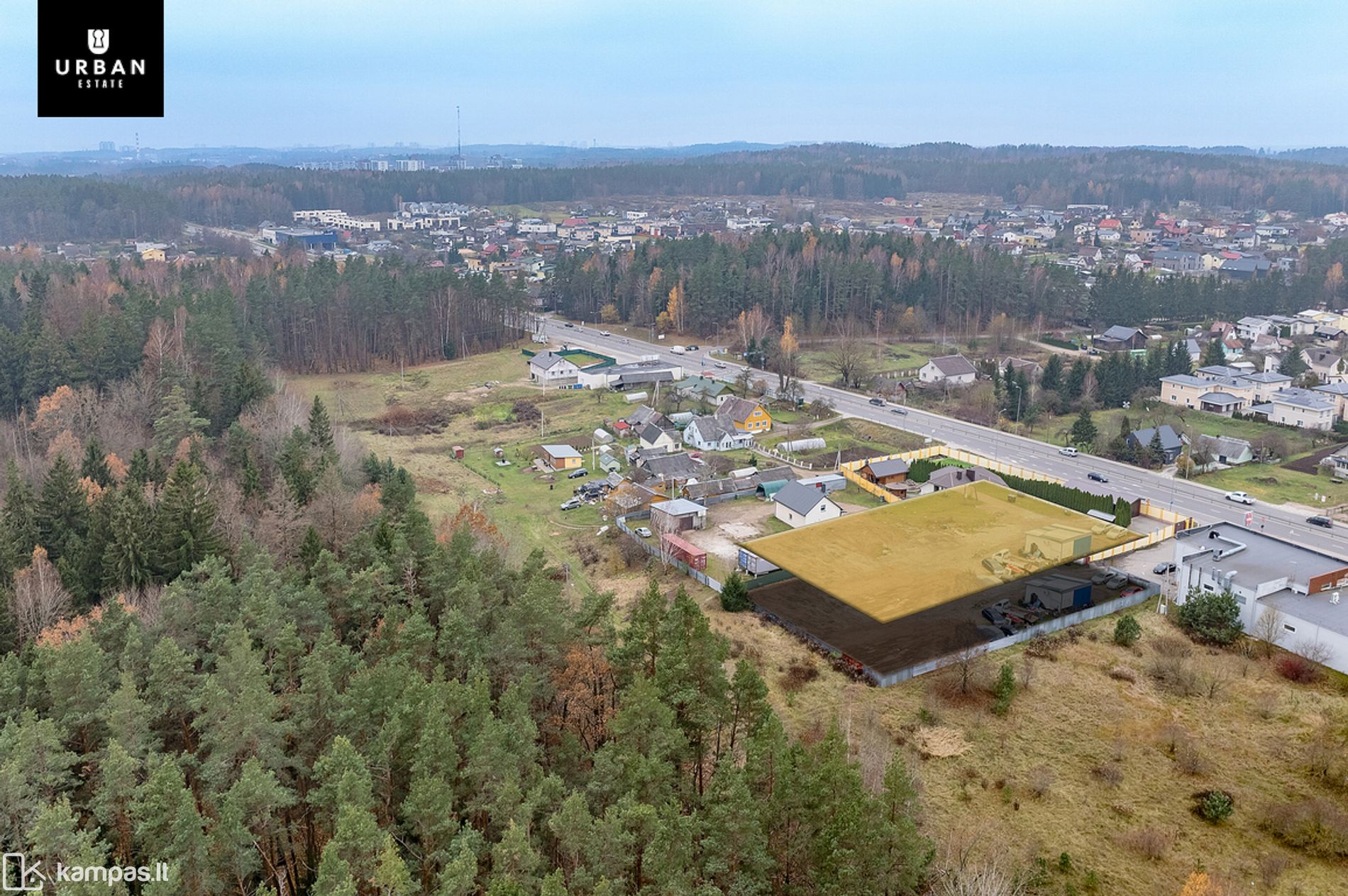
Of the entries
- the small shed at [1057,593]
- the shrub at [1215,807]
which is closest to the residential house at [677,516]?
the small shed at [1057,593]

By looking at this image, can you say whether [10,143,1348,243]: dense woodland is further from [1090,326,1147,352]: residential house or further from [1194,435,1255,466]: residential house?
[1194,435,1255,466]: residential house

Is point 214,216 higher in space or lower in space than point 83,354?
higher

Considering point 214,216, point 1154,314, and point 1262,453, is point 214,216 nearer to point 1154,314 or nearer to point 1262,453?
point 1154,314

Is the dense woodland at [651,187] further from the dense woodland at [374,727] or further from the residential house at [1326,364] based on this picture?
the dense woodland at [374,727]

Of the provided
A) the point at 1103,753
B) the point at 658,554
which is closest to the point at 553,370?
the point at 658,554

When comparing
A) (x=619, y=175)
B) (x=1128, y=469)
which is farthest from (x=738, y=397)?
(x=619, y=175)

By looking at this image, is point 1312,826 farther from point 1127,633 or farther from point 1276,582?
point 1276,582

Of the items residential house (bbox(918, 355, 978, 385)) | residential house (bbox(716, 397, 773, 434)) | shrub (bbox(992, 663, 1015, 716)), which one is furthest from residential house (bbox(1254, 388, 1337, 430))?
shrub (bbox(992, 663, 1015, 716))
